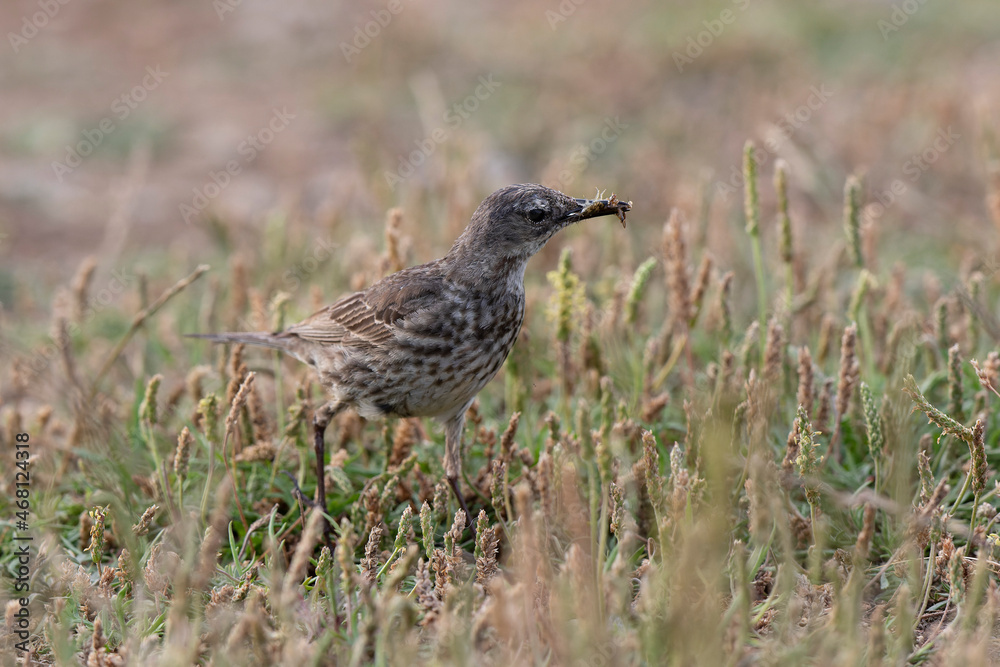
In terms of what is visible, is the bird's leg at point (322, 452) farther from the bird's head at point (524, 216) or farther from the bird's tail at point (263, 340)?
the bird's head at point (524, 216)

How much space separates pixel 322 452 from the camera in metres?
4.06

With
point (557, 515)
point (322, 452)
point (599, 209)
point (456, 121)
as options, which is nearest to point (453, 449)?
point (322, 452)

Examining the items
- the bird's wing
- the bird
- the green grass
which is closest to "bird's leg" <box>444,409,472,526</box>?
the bird

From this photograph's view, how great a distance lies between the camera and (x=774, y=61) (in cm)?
997

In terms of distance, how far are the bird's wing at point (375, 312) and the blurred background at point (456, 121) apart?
21.1 inches

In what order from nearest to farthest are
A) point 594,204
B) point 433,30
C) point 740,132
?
point 594,204 < point 740,132 < point 433,30

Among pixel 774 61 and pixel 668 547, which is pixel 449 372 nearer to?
pixel 668 547

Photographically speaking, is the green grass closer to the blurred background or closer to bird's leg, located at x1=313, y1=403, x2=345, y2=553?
bird's leg, located at x1=313, y1=403, x2=345, y2=553

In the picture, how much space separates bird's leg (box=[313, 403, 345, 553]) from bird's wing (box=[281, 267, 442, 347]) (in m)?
0.28

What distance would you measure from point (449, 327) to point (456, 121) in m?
5.57

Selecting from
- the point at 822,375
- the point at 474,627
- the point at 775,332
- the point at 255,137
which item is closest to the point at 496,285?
the point at 775,332

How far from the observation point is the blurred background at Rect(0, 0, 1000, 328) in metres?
6.82

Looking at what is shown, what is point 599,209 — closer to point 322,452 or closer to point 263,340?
point 322,452

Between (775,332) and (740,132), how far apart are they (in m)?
5.47
